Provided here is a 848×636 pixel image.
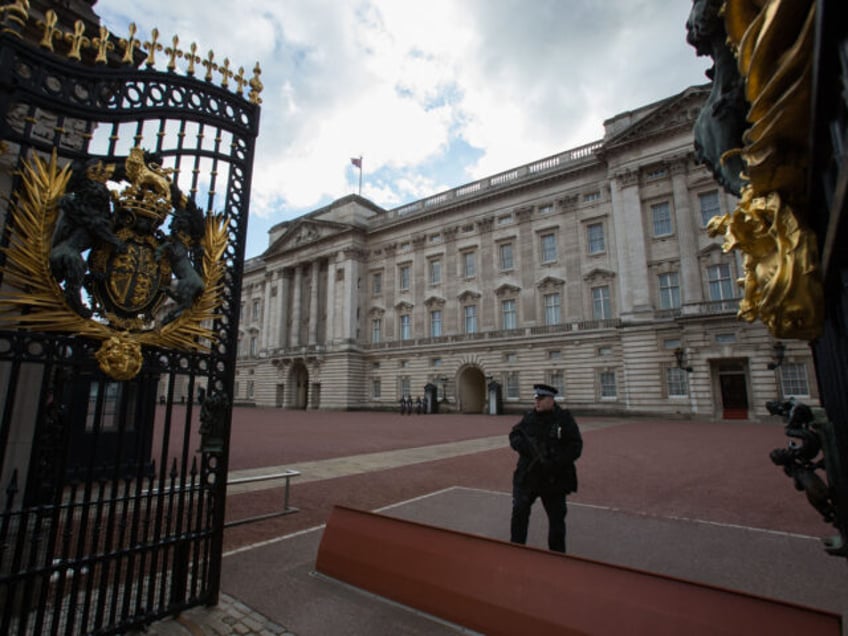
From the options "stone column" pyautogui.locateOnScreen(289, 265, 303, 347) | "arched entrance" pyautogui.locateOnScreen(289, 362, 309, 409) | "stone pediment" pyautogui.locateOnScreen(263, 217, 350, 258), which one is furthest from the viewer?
"stone column" pyautogui.locateOnScreen(289, 265, 303, 347)

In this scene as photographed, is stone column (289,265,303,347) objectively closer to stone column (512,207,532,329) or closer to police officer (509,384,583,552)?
stone column (512,207,532,329)

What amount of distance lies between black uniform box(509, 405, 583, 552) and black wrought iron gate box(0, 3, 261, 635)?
9.92 ft

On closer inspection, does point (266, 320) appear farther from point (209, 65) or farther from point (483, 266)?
point (209, 65)

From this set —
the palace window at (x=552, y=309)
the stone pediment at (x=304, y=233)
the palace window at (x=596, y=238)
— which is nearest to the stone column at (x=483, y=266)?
the palace window at (x=552, y=309)

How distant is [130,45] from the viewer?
393 cm

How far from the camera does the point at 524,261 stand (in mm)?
36188

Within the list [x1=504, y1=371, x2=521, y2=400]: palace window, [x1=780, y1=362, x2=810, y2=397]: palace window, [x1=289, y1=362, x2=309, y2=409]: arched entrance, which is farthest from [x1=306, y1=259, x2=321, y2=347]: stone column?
[x1=780, y1=362, x2=810, y2=397]: palace window

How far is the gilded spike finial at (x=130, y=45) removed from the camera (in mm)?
3877

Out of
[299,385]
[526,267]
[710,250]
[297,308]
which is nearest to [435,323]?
[526,267]

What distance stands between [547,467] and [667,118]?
3167 centimetres

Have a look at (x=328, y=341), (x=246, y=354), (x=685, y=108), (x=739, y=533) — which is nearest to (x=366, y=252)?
(x=328, y=341)

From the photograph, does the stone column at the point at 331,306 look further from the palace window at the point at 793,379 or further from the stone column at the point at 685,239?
the palace window at the point at 793,379

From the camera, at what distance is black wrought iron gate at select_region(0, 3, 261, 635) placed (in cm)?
325

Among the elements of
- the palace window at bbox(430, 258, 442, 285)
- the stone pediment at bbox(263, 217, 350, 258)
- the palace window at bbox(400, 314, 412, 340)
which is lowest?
the palace window at bbox(400, 314, 412, 340)
